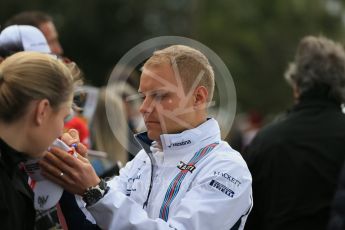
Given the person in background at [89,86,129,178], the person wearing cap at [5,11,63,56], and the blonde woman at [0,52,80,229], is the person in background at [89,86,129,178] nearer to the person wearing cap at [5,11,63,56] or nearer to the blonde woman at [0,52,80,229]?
the person wearing cap at [5,11,63,56]

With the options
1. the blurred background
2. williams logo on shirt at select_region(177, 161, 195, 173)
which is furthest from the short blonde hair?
the blurred background

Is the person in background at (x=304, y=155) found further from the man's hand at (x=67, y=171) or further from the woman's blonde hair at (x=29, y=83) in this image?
the woman's blonde hair at (x=29, y=83)

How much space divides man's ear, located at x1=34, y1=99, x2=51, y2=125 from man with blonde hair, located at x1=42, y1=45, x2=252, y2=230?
21 centimetres

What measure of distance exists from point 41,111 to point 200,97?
0.85 metres

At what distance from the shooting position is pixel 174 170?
3.71 m

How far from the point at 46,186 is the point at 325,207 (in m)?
2.45

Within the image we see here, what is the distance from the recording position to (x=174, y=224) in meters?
3.52

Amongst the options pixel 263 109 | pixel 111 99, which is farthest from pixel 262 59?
pixel 111 99

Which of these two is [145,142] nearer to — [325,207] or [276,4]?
[325,207]

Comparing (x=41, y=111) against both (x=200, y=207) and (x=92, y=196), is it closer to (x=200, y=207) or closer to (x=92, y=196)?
(x=92, y=196)

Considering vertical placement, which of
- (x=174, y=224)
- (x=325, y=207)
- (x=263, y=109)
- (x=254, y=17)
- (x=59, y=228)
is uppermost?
(x=174, y=224)

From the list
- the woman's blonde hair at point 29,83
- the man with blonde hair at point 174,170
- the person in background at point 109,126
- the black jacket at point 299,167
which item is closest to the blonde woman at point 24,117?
the woman's blonde hair at point 29,83

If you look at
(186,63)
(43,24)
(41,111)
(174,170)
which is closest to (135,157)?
(174,170)

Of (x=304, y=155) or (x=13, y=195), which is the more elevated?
(x=13, y=195)
